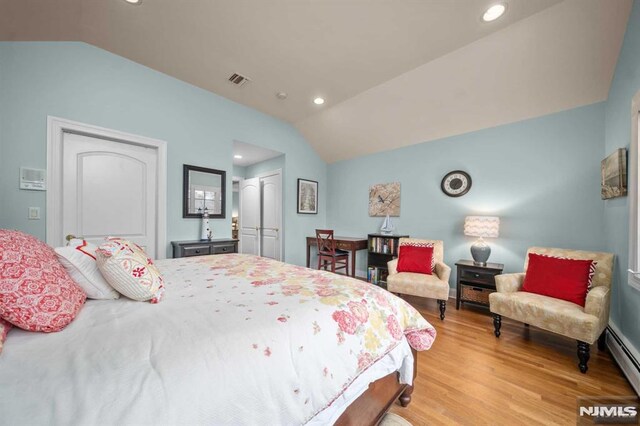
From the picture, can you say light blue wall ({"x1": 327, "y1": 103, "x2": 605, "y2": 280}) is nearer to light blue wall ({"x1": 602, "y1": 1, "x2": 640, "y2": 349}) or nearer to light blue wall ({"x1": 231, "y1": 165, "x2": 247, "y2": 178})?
light blue wall ({"x1": 602, "y1": 1, "x2": 640, "y2": 349})

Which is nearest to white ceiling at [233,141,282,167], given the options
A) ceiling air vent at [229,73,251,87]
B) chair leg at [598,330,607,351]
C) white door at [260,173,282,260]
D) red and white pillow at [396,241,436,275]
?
white door at [260,173,282,260]

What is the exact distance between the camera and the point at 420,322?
1.37 metres

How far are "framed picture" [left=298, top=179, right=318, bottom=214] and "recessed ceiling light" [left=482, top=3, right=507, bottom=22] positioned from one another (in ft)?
10.6

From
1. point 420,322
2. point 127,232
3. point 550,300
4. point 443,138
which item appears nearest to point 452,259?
point 550,300

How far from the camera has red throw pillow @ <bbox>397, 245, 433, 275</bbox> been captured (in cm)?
304

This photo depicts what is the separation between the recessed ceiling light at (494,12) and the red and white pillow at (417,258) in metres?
2.33

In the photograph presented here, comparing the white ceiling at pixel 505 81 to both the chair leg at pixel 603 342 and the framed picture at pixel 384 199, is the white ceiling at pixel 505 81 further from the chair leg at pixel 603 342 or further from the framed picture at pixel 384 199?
the chair leg at pixel 603 342

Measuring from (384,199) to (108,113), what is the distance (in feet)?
12.5

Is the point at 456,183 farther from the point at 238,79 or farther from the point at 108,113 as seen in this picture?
the point at 108,113

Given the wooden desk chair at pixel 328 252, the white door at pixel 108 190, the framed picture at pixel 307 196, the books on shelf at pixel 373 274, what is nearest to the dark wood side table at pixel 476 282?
the books on shelf at pixel 373 274

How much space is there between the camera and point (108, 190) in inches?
103

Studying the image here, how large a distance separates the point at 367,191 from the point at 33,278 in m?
4.15

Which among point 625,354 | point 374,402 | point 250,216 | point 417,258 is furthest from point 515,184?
point 250,216

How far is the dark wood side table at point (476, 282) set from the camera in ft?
9.11
